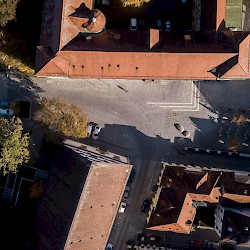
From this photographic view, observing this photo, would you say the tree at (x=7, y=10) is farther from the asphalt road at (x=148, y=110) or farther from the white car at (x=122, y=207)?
the white car at (x=122, y=207)

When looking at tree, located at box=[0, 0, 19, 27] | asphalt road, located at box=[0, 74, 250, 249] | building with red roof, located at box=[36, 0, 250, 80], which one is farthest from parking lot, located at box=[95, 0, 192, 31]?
tree, located at box=[0, 0, 19, 27]

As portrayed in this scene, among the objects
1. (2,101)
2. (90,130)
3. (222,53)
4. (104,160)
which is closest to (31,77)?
(2,101)

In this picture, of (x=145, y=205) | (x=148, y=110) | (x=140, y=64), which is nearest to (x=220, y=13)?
(x=140, y=64)

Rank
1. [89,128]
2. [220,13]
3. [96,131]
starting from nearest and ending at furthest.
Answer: [220,13] → [89,128] → [96,131]

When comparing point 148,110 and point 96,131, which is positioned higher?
point 148,110

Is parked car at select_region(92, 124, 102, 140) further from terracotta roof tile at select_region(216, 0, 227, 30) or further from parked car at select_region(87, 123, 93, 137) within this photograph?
terracotta roof tile at select_region(216, 0, 227, 30)

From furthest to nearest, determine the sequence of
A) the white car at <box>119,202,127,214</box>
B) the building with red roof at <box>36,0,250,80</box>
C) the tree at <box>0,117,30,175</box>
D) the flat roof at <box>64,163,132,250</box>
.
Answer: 1. the white car at <box>119,202,127,214</box>
2. the tree at <box>0,117,30,175</box>
3. the building with red roof at <box>36,0,250,80</box>
4. the flat roof at <box>64,163,132,250</box>

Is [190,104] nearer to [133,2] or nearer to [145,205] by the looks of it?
[145,205]
